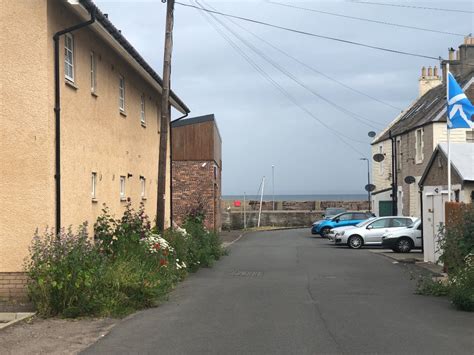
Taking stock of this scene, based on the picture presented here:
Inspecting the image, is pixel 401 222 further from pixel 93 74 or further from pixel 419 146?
pixel 93 74

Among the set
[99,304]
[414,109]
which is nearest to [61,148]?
[99,304]

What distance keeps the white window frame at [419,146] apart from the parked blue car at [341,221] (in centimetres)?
414

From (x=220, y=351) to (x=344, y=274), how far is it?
35.9ft

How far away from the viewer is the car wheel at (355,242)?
3071 centimetres

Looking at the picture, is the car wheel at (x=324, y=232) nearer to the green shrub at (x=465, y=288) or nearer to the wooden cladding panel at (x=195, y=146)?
the wooden cladding panel at (x=195, y=146)

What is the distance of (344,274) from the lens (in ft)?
60.5

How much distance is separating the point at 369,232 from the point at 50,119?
20674 mm

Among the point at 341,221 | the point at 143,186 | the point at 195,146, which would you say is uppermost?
the point at 195,146

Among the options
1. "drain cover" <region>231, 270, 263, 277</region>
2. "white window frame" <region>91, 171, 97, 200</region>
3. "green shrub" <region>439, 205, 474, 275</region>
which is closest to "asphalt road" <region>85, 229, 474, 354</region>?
"drain cover" <region>231, 270, 263, 277</region>

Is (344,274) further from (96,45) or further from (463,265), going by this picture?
(96,45)

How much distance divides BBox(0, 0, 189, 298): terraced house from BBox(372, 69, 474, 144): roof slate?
2271 centimetres

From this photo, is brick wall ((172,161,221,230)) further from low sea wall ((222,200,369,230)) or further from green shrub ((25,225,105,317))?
green shrub ((25,225,105,317))

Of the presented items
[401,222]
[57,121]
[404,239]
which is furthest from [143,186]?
[401,222]

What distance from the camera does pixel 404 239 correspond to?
27547 mm
